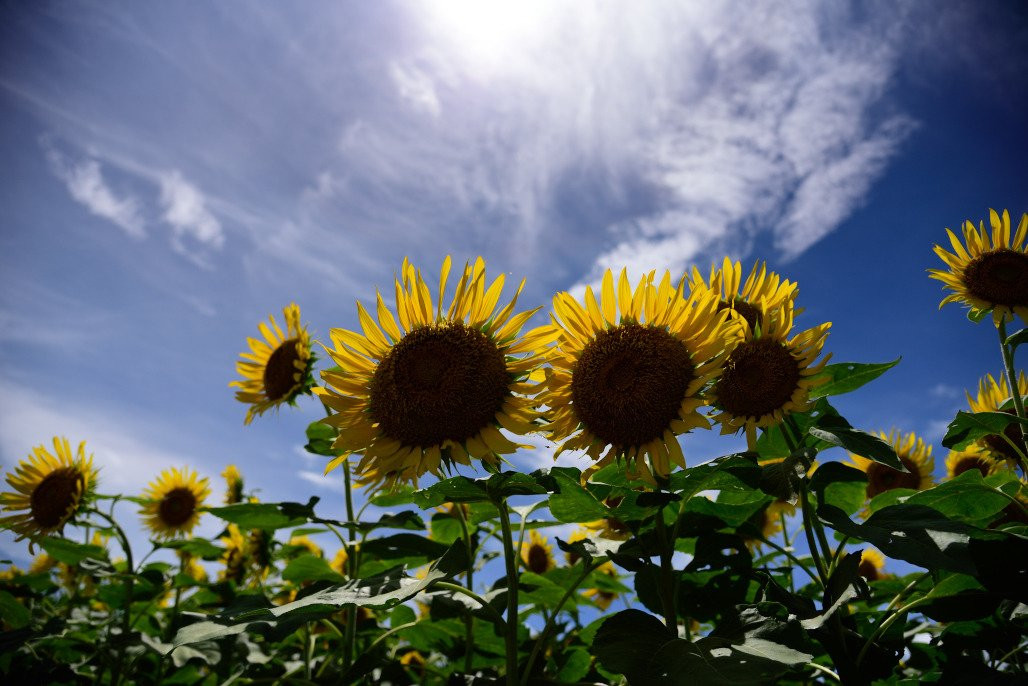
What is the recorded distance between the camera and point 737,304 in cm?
263

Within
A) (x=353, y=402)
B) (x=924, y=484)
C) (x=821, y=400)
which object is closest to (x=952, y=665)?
(x=821, y=400)

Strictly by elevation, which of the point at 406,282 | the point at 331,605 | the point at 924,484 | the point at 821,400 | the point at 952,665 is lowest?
the point at 952,665

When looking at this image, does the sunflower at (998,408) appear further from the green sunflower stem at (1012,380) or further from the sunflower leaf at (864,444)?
the sunflower leaf at (864,444)

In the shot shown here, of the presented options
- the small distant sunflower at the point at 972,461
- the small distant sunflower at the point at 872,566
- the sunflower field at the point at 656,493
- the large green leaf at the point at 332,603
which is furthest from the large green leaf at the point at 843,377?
the small distant sunflower at the point at 872,566

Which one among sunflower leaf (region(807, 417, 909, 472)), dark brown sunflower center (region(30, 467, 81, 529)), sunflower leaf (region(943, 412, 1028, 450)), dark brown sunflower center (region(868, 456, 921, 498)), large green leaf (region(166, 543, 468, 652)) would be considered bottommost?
large green leaf (region(166, 543, 468, 652))

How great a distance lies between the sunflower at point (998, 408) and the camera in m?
3.29

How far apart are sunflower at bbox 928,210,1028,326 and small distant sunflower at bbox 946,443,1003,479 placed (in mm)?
751

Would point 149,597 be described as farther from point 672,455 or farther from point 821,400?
point 821,400

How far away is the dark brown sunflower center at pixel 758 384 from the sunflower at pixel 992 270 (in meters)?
2.12

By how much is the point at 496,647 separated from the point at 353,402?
5.67ft

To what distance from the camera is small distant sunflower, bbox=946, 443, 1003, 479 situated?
359cm

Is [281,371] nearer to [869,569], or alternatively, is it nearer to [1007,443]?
[1007,443]

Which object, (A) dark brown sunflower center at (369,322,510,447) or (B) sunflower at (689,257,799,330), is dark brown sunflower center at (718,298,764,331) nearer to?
(B) sunflower at (689,257,799,330)

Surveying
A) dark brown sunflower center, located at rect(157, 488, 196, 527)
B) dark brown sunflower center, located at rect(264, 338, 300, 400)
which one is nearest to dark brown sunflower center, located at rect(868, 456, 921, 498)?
dark brown sunflower center, located at rect(264, 338, 300, 400)
